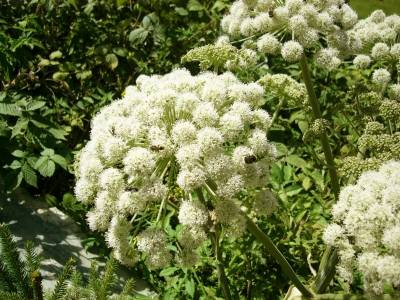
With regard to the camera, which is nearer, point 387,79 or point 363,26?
point 387,79

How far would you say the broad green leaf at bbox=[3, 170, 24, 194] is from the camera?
12.6ft

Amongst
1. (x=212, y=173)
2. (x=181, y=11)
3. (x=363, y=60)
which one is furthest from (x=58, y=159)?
(x=363, y=60)

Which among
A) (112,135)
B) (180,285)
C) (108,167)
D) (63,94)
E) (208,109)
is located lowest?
(180,285)

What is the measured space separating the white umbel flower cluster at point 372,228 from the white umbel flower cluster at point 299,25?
1.47 m

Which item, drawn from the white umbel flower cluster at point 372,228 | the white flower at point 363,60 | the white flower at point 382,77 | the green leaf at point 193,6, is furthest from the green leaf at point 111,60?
the white umbel flower cluster at point 372,228

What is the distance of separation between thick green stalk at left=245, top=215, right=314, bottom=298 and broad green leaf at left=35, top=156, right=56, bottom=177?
2.11m

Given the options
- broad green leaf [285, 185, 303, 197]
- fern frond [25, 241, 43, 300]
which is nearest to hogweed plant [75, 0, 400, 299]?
fern frond [25, 241, 43, 300]

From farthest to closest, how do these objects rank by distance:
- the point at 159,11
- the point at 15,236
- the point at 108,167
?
1. the point at 159,11
2. the point at 15,236
3. the point at 108,167

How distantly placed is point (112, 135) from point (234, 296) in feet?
6.43

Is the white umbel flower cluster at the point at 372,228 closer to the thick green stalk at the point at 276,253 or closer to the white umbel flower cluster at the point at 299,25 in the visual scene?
the thick green stalk at the point at 276,253

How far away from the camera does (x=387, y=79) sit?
149 inches

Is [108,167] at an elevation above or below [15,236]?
above

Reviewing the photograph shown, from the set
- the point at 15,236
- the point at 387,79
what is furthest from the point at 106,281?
the point at 387,79

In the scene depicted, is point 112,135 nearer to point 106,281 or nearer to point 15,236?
point 106,281
